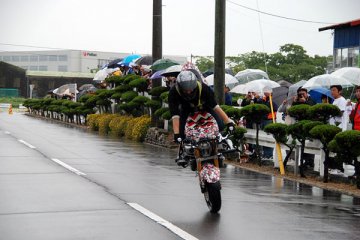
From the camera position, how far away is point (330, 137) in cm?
1380

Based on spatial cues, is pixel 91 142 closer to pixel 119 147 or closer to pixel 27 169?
pixel 119 147

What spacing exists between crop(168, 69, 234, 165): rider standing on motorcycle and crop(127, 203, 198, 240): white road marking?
35.4 inches

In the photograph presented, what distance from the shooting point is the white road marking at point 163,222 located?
7.75 meters

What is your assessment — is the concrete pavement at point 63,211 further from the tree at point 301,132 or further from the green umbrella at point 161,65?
the green umbrella at point 161,65

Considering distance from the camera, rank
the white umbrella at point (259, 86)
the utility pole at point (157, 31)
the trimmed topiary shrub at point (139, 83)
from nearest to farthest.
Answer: the white umbrella at point (259, 86)
the utility pole at point (157, 31)
the trimmed topiary shrub at point (139, 83)

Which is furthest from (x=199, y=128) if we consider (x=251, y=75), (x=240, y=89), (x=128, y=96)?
(x=128, y=96)

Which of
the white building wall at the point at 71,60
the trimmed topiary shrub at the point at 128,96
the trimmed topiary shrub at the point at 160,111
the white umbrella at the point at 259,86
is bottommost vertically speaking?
the trimmed topiary shrub at the point at 160,111

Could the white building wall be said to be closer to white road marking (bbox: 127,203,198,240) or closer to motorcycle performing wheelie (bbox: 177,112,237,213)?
motorcycle performing wheelie (bbox: 177,112,237,213)

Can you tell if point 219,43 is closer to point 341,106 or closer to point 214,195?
point 341,106

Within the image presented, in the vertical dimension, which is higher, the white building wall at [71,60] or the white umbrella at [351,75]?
the white building wall at [71,60]

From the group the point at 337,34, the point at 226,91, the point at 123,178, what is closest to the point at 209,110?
the point at 123,178

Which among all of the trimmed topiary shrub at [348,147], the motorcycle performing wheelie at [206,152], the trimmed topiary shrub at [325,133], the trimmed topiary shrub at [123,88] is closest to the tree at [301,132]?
the trimmed topiary shrub at [325,133]

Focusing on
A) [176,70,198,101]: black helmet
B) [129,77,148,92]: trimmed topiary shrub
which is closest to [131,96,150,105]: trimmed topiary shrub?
[129,77,148,92]: trimmed topiary shrub

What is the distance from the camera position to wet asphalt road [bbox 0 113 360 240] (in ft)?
26.5
